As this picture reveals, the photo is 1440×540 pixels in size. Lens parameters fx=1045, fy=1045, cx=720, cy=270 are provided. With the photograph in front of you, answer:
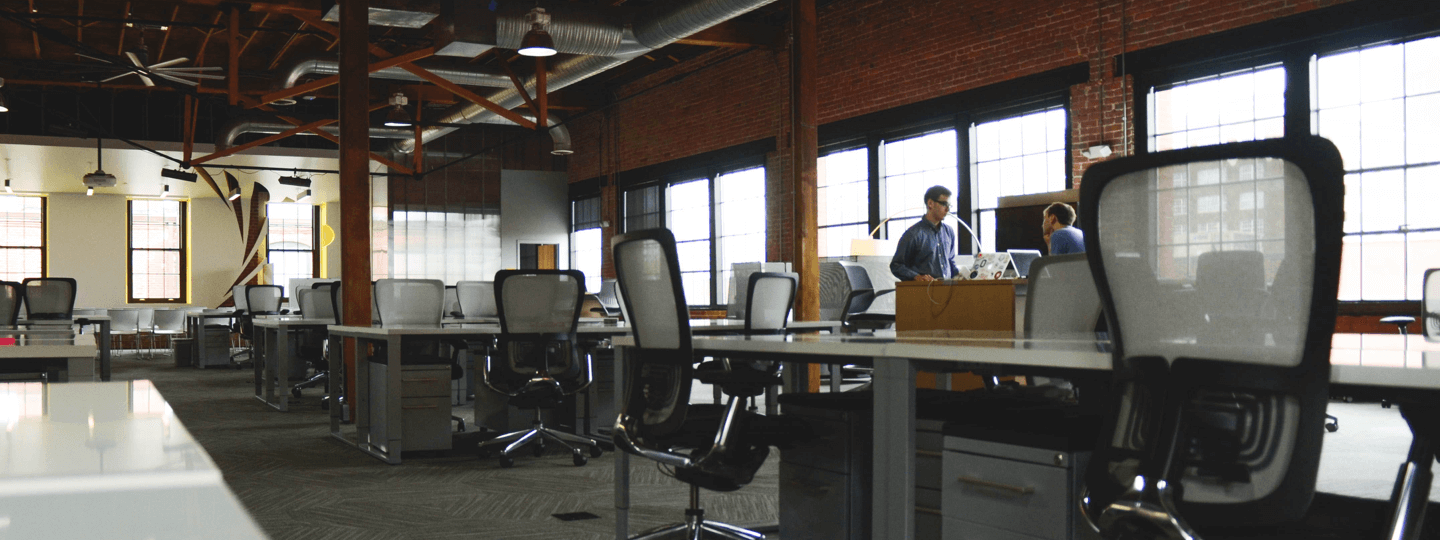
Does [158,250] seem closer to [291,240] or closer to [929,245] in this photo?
[291,240]

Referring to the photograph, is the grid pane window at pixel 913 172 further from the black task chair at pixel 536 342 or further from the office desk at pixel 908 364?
the office desk at pixel 908 364

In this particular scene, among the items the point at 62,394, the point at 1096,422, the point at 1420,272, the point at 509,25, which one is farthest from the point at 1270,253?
the point at 509,25

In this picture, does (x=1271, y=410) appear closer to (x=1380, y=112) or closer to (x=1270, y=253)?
(x=1270, y=253)

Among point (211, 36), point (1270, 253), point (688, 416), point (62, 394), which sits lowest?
point (688, 416)

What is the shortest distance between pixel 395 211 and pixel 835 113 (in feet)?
27.8

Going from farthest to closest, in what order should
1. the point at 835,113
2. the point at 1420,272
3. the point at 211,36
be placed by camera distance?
the point at 211,36 → the point at 835,113 → the point at 1420,272

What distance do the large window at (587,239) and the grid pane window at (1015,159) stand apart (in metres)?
7.43

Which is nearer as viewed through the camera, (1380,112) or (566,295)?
(566,295)

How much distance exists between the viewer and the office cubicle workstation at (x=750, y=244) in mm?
1793

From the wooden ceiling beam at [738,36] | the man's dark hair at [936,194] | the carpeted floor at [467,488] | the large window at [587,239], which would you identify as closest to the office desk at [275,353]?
the carpeted floor at [467,488]

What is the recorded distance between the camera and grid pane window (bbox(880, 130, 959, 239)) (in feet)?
33.2

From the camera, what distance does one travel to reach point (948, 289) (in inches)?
198

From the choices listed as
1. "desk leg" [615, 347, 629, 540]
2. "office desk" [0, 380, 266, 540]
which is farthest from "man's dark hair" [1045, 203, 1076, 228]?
"office desk" [0, 380, 266, 540]

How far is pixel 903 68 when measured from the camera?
34.0 feet
